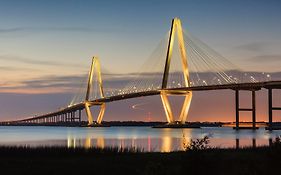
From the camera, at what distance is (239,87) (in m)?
85.2

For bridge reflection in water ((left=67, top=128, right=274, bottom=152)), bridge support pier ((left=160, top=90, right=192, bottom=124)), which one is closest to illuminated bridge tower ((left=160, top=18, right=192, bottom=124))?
bridge support pier ((left=160, top=90, right=192, bottom=124))

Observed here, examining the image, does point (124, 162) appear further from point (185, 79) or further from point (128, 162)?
point (185, 79)

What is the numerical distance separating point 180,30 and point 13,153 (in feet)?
211

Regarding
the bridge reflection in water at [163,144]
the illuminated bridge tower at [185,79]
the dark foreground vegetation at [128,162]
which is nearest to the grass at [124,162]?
the dark foreground vegetation at [128,162]

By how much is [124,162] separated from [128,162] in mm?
188

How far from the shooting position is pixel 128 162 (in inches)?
888

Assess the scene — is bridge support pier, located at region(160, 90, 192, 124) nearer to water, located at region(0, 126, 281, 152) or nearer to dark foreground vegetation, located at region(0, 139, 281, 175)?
water, located at region(0, 126, 281, 152)

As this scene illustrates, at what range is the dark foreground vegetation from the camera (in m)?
16.4

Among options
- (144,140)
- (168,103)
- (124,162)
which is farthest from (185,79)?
(124,162)

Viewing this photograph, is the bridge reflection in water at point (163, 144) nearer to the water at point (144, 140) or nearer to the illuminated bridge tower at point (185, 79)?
the water at point (144, 140)

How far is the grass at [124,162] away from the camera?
16406 millimetres

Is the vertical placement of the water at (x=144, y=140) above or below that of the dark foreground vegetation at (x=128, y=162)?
below

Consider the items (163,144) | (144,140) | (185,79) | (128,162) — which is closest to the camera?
(128,162)

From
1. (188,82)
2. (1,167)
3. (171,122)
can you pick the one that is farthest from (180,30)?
(1,167)
